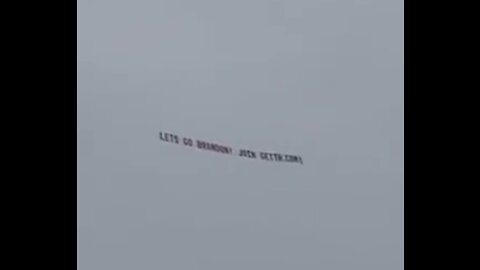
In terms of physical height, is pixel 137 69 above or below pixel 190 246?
above

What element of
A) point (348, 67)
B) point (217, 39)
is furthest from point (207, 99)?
point (348, 67)

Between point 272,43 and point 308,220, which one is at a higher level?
point 272,43

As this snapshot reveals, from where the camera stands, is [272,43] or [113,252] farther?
[113,252]

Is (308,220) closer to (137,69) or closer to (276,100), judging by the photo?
(276,100)

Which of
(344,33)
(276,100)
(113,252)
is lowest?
(113,252)

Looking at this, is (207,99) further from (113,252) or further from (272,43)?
(113,252)

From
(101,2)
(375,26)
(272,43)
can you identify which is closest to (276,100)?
(272,43)

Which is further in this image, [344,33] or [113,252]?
[113,252]
